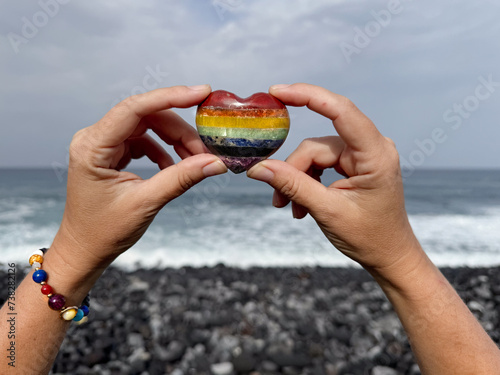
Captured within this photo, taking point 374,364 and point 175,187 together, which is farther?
point 374,364

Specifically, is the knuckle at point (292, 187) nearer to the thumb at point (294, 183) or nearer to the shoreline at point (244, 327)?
the thumb at point (294, 183)

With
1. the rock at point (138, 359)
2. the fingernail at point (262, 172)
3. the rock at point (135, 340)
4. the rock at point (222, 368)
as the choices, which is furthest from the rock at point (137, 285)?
the fingernail at point (262, 172)

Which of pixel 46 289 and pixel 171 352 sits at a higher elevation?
pixel 46 289

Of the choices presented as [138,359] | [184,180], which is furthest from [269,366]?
[184,180]

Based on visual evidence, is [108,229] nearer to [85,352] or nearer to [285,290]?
[85,352]

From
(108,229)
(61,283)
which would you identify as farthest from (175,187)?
(61,283)

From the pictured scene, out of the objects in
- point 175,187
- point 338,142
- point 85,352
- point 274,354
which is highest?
point 338,142

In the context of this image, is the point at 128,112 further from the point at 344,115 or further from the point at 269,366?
the point at 269,366

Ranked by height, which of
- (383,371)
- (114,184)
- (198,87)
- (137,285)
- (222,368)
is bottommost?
(137,285)
